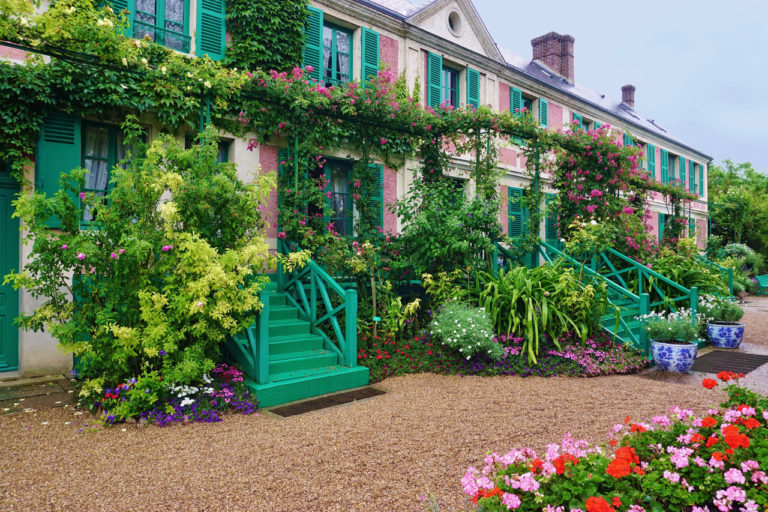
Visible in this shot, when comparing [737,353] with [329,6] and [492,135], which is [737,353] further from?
[329,6]

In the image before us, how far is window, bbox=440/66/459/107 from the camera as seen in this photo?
10.2 metres

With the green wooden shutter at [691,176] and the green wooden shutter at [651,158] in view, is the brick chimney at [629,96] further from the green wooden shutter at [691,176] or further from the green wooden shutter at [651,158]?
the green wooden shutter at [651,158]

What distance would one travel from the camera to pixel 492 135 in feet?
27.1

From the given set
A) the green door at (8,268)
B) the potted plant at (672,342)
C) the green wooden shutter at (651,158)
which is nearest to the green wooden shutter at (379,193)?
the potted plant at (672,342)

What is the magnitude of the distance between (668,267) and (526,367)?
16.5 feet

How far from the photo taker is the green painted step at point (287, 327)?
18.1 feet

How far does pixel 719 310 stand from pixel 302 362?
699cm

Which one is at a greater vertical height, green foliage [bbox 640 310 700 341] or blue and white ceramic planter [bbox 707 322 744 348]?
green foliage [bbox 640 310 700 341]

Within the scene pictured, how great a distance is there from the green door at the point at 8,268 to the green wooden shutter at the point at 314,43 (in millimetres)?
4309

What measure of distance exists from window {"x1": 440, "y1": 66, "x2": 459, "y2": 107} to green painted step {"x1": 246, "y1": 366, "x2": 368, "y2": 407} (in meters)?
Answer: 6.84

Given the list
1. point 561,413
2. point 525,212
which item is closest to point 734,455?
point 561,413

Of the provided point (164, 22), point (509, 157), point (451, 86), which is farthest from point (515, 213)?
point (164, 22)

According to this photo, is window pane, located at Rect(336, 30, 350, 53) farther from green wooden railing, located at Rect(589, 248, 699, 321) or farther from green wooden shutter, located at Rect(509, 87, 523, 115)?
green wooden railing, located at Rect(589, 248, 699, 321)

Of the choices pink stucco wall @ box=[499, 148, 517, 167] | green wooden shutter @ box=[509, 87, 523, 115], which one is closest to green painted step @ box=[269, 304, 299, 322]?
pink stucco wall @ box=[499, 148, 517, 167]
